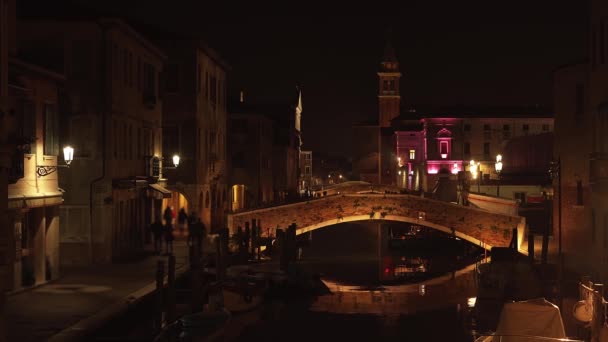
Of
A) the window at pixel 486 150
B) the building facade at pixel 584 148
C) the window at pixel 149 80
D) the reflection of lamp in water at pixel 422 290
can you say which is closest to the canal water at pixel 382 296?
the reflection of lamp in water at pixel 422 290

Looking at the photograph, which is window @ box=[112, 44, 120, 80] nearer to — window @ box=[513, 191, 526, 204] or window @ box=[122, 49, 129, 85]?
window @ box=[122, 49, 129, 85]

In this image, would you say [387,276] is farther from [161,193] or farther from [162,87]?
[162,87]

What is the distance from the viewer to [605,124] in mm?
Result: 18391

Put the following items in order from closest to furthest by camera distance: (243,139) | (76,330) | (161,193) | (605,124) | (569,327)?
1. (76,330)
2. (569,327)
3. (605,124)
4. (161,193)
5. (243,139)

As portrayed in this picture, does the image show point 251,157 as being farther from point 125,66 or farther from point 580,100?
point 580,100

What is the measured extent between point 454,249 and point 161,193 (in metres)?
13.7

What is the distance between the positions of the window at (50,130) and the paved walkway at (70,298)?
94.1 inches

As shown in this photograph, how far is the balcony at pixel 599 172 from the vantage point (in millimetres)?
17594

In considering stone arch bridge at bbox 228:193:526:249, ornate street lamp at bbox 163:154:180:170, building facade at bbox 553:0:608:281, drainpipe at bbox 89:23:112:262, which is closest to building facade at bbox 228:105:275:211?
stone arch bridge at bbox 228:193:526:249

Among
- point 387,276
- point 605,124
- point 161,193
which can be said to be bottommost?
point 387,276

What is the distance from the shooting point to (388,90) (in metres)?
80.8

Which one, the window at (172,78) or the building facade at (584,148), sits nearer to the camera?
the building facade at (584,148)

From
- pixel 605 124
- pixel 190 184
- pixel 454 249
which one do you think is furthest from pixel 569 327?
pixel 454 249

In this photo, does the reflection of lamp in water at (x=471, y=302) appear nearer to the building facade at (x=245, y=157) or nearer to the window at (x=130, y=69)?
the window at (x=130, y=69)
